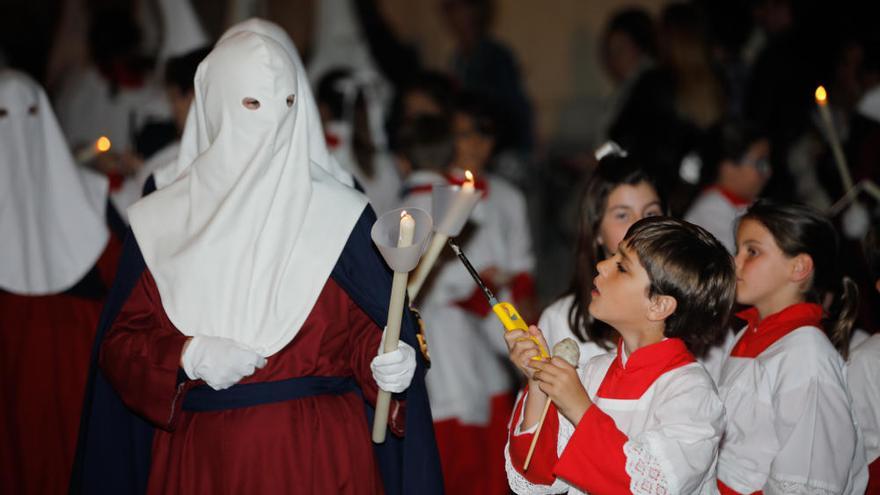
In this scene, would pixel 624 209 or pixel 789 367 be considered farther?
pixel 624 209

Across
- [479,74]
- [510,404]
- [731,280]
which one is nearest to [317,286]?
[731,280]

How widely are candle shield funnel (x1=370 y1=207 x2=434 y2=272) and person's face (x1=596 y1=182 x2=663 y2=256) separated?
105cm

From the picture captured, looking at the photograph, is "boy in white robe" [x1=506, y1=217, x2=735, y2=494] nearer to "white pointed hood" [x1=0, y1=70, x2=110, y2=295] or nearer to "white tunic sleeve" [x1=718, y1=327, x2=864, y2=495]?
"white tunic sleeve" [x1=718, y1=327, x2=864, y2=495]

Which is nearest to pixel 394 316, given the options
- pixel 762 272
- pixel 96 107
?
pixel 762 272

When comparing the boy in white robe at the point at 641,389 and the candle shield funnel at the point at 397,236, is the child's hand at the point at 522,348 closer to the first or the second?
the boy in white robe at the point at 641,389

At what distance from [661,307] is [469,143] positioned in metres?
3.40

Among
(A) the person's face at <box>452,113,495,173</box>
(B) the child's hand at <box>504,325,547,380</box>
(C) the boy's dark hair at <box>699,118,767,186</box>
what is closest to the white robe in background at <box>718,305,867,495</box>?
(B) the child's hand at <box>504,325,547,380</box>

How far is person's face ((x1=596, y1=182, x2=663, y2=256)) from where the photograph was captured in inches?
139

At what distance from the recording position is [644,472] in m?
2.57

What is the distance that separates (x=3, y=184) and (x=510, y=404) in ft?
9.97

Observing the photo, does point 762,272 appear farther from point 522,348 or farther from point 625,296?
point 522,348

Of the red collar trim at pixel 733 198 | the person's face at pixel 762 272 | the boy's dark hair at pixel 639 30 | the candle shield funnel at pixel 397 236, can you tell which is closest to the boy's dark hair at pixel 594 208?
the person's face at pixel 762 272

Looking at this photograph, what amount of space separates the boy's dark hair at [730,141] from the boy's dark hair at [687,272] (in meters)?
2.56

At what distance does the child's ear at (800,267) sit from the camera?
11.3ft
